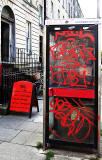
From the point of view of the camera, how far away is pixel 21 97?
636cm

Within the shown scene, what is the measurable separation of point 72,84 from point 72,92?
0.15 m

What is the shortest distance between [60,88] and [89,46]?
0.94 m

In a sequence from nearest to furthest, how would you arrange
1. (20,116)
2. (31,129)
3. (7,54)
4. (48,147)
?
1. (48,147)
2. (31,129)
3. (20,116)
4. (7,54)

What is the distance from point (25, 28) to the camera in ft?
48.9

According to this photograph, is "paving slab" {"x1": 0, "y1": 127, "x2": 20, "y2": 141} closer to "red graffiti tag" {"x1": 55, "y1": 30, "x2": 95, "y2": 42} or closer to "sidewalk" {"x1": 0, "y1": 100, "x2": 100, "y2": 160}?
"sidewalk" {"x1": 0, "y1": 100, "x2": 100, "y2": 160}

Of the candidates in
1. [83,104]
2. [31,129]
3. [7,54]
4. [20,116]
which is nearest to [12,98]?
[20,116]

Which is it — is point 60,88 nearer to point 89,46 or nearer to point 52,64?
point 52,64

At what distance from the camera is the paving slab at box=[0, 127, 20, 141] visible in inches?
174

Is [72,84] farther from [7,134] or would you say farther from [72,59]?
[7,134]

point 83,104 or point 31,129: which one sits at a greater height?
point 83,104

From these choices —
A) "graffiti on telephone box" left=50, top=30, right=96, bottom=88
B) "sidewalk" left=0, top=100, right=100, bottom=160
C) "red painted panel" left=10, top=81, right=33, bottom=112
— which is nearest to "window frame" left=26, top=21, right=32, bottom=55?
"red painted panel" left=10, top=81, right=33, bottom=112

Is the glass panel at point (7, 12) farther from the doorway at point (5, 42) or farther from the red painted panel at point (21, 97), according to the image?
the red painted panel at point (21, 97)

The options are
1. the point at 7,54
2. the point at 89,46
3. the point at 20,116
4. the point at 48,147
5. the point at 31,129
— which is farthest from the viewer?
the point at 7,54

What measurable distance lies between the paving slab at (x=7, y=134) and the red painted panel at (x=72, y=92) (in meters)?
1.53
